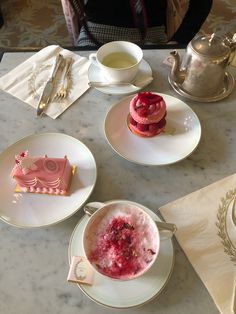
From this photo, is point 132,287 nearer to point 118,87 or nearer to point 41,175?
point 41,175

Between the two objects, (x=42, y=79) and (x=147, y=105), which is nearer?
(x=147, y=105)

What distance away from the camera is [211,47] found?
773mm

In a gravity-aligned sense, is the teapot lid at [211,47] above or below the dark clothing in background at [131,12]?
above

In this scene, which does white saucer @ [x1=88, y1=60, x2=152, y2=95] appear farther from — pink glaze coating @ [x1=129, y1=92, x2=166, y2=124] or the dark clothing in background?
the dark clothing in background

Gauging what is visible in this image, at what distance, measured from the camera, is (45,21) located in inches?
91.7

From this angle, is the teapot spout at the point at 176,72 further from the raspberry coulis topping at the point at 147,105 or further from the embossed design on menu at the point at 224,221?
the embossed design on menu at the point at 224,221

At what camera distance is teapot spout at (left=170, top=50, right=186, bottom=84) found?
872mm

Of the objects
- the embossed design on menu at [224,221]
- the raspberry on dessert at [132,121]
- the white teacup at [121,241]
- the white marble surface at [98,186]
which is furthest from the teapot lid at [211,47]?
the white teacup at [121,241]

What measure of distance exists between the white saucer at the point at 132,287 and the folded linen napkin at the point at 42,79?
44 cm

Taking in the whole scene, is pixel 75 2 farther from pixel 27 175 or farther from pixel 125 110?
pixel 27 175

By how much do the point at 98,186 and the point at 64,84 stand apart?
0.35 metres

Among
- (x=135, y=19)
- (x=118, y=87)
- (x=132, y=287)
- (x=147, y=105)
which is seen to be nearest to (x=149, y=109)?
(x=147, y=105)

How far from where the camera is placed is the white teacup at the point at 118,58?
857 millimetres

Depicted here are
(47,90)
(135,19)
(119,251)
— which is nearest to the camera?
(119,251)
